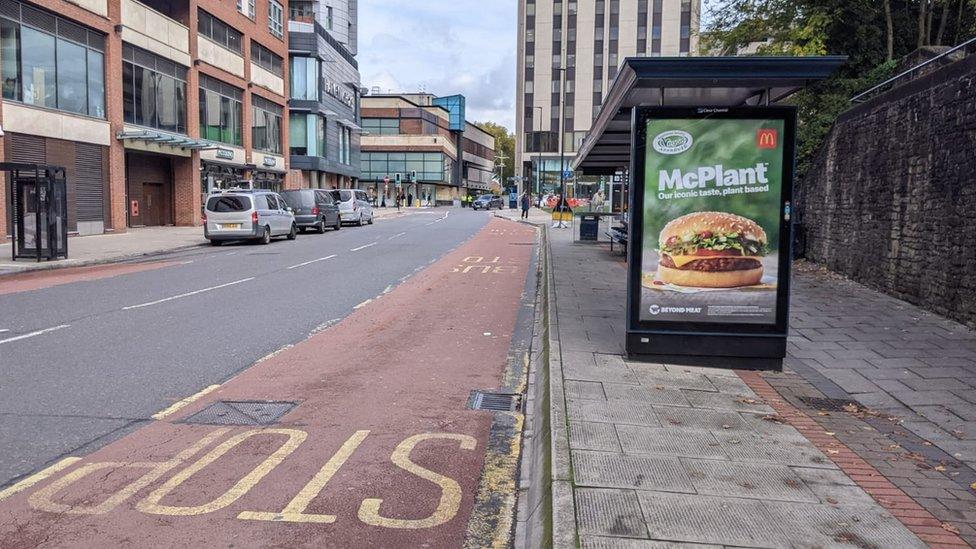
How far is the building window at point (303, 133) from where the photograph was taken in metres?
52.5

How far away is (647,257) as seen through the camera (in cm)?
706

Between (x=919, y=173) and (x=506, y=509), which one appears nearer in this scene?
(x=506, y=509)

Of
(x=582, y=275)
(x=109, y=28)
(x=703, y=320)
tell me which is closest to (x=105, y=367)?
(x=703, y=320)

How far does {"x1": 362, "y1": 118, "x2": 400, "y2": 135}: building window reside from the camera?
316ft

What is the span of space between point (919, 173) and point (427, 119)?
89274 millimetres

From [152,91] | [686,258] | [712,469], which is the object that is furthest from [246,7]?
[712,469]

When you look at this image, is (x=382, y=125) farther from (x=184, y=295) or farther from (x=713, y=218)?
(x=713, y=218)

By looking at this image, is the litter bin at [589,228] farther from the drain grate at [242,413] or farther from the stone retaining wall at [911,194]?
the drain grate at [242,413]

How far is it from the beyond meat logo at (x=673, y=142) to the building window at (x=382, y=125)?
300 feet

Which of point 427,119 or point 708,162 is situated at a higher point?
point 427,119

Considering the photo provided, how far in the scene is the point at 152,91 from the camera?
31.5m

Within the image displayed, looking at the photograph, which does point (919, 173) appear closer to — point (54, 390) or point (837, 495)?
point (837, 495)

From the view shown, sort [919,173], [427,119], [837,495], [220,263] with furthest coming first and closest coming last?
[427,119] → [220,263] → [919,173] → [837,495]

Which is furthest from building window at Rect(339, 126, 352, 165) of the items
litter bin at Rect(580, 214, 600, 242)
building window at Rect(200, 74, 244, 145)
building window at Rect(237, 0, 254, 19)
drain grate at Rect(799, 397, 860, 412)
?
drain grate at Rect(799, 397, 860, 412)
